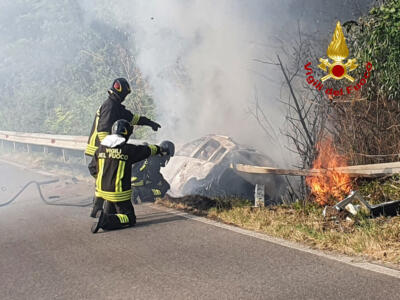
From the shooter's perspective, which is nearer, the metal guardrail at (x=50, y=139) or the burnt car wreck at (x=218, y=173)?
the burnt car wreck at (x=218, y=173)

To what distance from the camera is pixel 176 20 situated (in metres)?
14.0

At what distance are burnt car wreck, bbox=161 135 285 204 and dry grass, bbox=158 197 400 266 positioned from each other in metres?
2.25

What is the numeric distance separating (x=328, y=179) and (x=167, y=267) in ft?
10.7

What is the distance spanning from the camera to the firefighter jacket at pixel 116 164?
6070 mm

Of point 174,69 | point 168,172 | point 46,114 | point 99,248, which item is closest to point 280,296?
point 99,248

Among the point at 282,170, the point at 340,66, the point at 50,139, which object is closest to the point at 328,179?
the point at 282,170

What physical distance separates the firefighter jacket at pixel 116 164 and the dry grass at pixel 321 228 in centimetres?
121

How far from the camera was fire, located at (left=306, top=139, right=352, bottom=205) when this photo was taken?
6715 mm

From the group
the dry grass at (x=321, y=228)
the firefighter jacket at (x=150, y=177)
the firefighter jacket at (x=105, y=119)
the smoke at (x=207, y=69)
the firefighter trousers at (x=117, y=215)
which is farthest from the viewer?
the smoke at (x=207, y=69)

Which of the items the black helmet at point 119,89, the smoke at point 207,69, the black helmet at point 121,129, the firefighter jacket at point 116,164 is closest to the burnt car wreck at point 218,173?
the black helmet at point 119,89

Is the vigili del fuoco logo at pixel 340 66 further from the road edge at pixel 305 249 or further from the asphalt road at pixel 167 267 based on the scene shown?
the asphalt road at pixel 167 267

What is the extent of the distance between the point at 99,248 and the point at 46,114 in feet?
56.5

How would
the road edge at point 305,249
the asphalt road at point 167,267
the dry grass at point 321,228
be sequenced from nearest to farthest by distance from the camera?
the asphalt road at point 167,267, the road edge at point 305,249, the dry grass at point 321,228

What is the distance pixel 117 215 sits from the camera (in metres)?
6.04
